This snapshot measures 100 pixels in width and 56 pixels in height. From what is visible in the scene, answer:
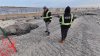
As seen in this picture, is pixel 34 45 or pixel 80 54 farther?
pixel 34 45

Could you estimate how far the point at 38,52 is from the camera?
529 inches

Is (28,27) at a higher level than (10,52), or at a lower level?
lower

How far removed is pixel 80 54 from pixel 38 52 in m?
2.01

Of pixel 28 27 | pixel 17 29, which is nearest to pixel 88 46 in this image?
pixel 17 29

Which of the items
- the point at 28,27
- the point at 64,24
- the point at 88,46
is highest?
the point at 64,24

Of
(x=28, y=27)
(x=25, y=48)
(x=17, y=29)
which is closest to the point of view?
(x=25, y=48)

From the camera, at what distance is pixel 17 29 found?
2633 cm

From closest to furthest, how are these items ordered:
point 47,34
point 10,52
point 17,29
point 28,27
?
point 10,52 → point 47,34 → point 17,29 → point 28,27

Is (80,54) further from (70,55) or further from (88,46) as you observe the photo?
(88,46)

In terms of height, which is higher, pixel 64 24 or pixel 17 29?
pixel 64 24

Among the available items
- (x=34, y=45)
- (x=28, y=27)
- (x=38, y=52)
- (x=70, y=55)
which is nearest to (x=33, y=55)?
(x=38, y=52)

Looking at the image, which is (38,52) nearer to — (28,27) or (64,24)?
(64,24)

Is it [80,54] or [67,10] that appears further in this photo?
[67,10]

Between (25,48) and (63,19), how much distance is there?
2683 mm
